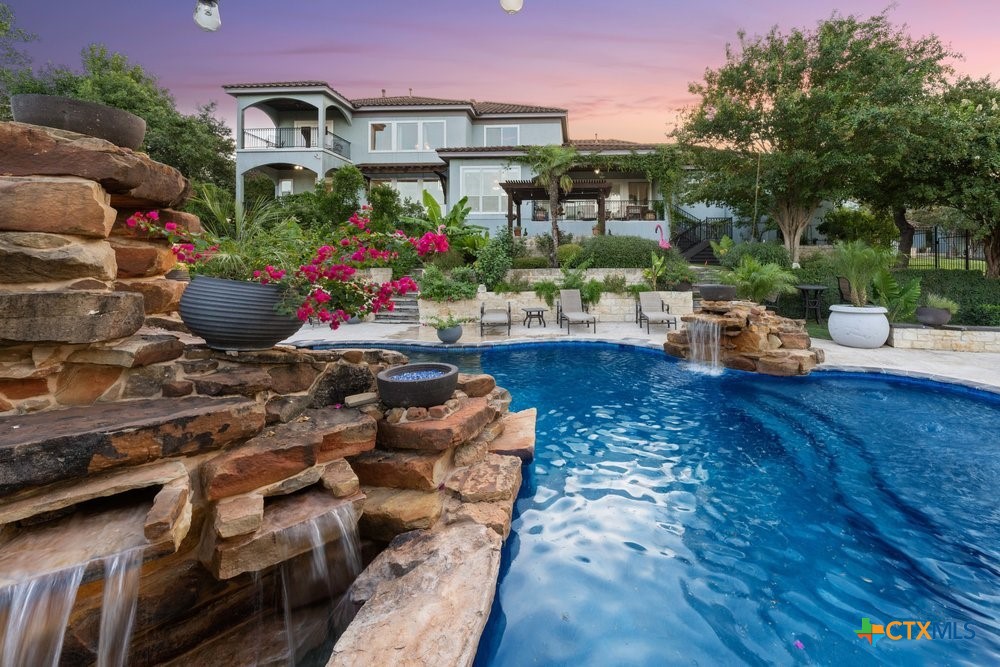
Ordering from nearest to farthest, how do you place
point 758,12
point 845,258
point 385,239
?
point 385,239
point 845,258
point 758,12

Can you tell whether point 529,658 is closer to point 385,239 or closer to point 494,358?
point 385,239

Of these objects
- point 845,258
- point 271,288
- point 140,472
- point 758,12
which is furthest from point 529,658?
point 758,12

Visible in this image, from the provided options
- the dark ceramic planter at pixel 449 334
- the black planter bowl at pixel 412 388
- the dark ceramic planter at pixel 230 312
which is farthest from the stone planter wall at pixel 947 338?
the dark ceramic planter at pixel 230 312

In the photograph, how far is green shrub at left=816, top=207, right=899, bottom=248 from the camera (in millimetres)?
21422

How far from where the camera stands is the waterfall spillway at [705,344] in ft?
30.1

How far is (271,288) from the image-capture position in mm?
3268

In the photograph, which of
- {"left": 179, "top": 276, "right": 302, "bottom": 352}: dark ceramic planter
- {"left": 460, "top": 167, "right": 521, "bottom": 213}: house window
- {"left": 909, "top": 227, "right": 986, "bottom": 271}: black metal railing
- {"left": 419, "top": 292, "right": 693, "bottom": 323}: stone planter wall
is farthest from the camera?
{"left": 460, "top": 167, "right": 521, "bottom": 213}: house window

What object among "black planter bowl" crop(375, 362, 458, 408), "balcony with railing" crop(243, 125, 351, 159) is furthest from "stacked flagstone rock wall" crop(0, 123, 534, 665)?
"balcony with railing" crop(243, 125, 351, 159)

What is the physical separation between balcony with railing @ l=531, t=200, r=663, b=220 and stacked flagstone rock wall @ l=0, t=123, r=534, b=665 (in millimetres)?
19728

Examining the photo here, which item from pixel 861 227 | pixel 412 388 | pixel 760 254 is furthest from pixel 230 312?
pixel 861 227

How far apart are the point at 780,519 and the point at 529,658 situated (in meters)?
2.69

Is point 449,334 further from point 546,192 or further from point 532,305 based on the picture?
point 546,192

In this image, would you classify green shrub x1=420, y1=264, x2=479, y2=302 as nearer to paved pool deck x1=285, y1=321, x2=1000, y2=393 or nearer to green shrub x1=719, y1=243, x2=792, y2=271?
paved pool deck x1=285, y1=321, x2=1000, y2=393

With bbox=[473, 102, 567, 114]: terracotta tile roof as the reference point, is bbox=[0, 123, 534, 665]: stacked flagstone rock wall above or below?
below
